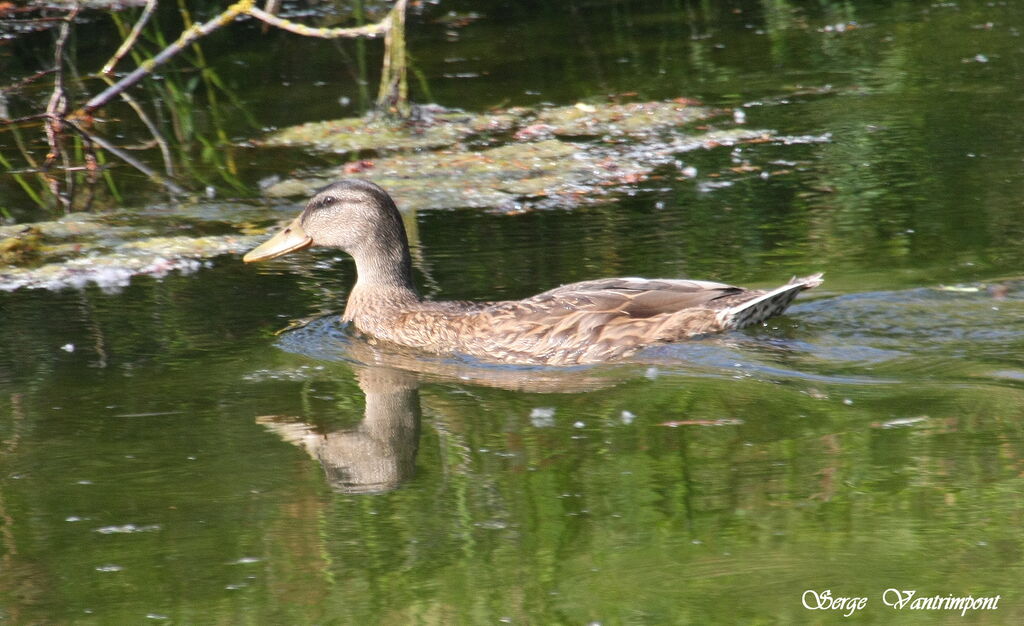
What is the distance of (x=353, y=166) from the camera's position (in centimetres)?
1069

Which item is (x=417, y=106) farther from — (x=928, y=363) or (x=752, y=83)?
(x=928, y=363)

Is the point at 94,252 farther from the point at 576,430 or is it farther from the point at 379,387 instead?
the point at 576,430

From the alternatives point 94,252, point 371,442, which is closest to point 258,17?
point 94,252

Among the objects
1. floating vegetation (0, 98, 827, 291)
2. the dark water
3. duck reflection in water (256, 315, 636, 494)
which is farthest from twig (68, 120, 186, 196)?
duck reflection in water (256, 315, 636, 494)

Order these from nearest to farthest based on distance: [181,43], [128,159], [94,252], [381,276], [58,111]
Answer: [381,276] → [94,252] → [181,43] → [58,111] → [128,159]

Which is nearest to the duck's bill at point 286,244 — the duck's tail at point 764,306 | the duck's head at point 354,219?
the duck's head at point 354,219

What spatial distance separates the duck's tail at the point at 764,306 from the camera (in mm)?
6766

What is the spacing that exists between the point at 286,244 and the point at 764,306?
9.13ft

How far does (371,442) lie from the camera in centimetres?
591

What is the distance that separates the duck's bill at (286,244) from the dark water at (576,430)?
274 millimetres

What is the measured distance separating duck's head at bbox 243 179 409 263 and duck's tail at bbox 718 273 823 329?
193 centimetres

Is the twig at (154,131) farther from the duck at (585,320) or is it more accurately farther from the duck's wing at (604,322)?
the duck's wing at (604,322)

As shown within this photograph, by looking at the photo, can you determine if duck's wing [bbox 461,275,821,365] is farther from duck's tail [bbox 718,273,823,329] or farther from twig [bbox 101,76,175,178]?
twig [bbox 101,76,175,178]

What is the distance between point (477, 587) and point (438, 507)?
67 centimetres
